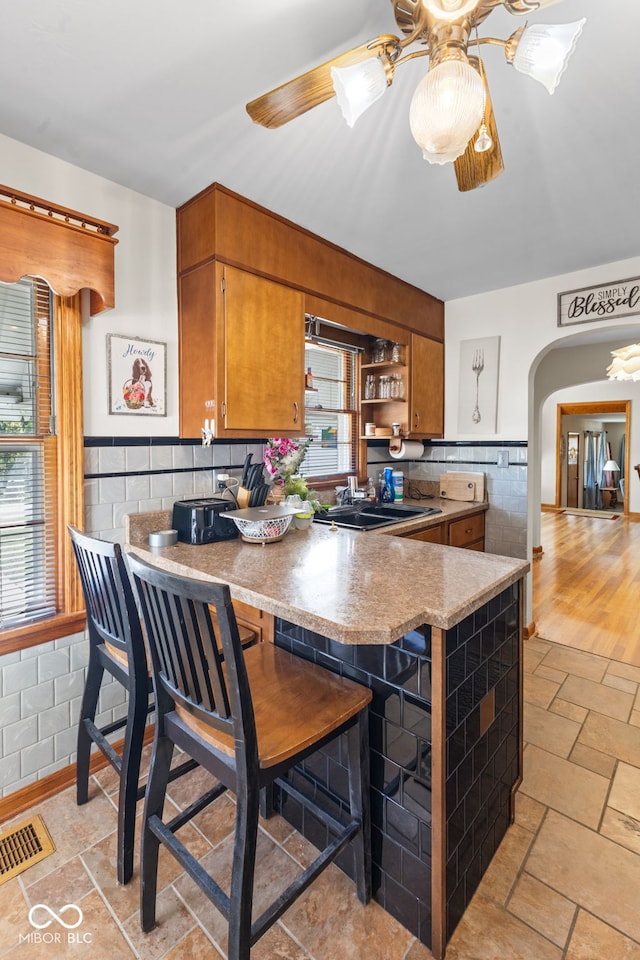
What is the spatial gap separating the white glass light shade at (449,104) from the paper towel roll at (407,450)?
2.51m

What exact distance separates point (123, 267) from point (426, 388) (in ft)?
7.11

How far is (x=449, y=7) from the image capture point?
941mm

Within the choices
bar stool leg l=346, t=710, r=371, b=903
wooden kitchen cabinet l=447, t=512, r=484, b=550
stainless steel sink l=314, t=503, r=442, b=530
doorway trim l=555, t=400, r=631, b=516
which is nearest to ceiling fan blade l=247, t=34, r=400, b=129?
bar stool leg l=346, t=710, r=371, b=903

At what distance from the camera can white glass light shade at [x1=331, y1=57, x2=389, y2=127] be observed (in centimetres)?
98

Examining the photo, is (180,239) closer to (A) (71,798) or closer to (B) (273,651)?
(B) (273,651)

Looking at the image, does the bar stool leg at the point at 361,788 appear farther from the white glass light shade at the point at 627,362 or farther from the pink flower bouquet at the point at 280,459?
the white glass light shade at the point at 627,362

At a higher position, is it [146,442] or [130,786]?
[146,442]

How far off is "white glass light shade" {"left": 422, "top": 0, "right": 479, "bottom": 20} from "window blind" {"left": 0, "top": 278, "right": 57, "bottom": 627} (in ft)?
5.12

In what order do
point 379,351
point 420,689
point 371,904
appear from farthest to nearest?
1. point 379,351
2. point 371,904
3. point 420,689

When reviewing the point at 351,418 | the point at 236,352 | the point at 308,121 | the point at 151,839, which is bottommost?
the point at 151,839

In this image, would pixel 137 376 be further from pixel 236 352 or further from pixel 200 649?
pixel 200 649

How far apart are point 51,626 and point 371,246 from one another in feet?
8.06

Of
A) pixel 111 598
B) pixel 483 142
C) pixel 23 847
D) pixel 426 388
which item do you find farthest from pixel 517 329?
pixel 23 847

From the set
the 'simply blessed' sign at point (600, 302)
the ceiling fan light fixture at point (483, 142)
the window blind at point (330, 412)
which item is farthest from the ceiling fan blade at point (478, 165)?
the 'simply blessed' sign at point (600, 302)
